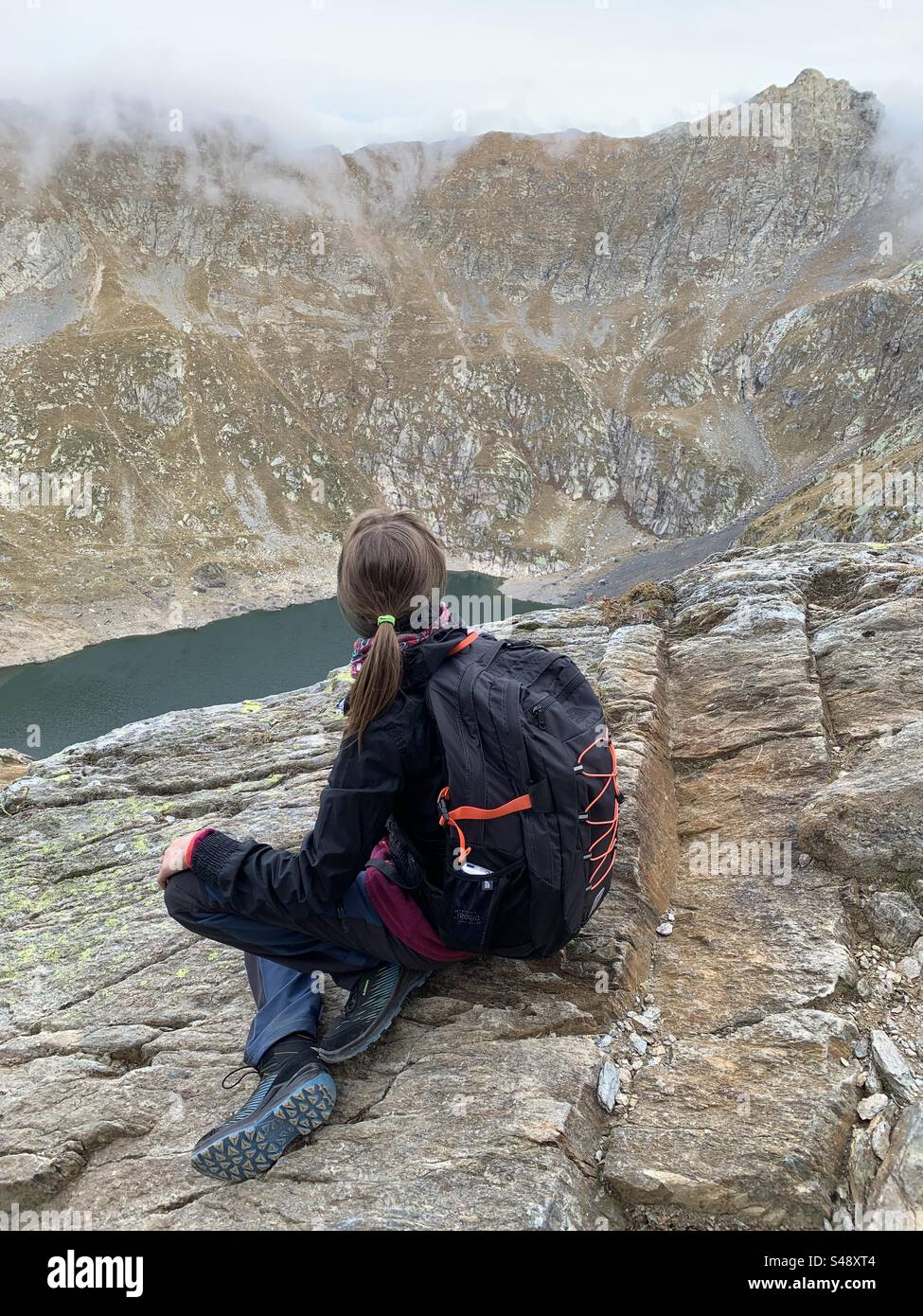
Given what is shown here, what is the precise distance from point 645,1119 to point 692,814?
4034 mm

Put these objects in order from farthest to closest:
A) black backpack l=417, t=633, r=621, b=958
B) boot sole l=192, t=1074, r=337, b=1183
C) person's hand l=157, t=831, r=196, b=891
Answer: person's hand l=157, t=831, r=196, b=891 → boot sole l=192, t=1074, r=337, b=1183 → black backpack l=417, t=633, r=621, b=958

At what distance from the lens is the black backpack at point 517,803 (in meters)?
4.48

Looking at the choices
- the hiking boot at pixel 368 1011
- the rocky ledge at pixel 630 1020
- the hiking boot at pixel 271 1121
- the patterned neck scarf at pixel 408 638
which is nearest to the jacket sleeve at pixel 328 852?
the patterned neck scarf at pixel 408 638

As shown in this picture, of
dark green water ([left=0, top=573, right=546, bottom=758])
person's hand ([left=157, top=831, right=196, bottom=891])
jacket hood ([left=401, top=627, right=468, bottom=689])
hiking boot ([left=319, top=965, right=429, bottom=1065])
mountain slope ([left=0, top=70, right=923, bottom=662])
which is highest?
mountain slope ([left=0, top=70, right=923, bottom=662])

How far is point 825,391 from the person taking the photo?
158m

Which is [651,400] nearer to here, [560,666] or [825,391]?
[825,391]

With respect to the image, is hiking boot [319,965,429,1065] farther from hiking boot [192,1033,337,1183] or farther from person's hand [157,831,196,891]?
person's hand [157,831,196,891]

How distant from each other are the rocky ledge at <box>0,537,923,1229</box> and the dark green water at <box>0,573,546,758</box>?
69.9 m

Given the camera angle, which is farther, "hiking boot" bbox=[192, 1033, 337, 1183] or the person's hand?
the person's hand

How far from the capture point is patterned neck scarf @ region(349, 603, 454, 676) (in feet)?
16.0

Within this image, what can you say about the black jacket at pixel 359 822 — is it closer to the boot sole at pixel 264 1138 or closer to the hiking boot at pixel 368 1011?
the hiking boot at pixel 368 1011

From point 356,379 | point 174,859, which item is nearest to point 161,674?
point 174,859

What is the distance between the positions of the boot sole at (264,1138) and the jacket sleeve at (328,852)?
118 centimetres

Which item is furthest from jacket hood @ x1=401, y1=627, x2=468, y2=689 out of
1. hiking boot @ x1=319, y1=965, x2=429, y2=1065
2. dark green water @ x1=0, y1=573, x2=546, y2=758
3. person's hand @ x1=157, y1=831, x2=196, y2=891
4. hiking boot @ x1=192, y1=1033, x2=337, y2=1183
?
dark green water @ x1=0, y1=573, x2=546, y2=758
